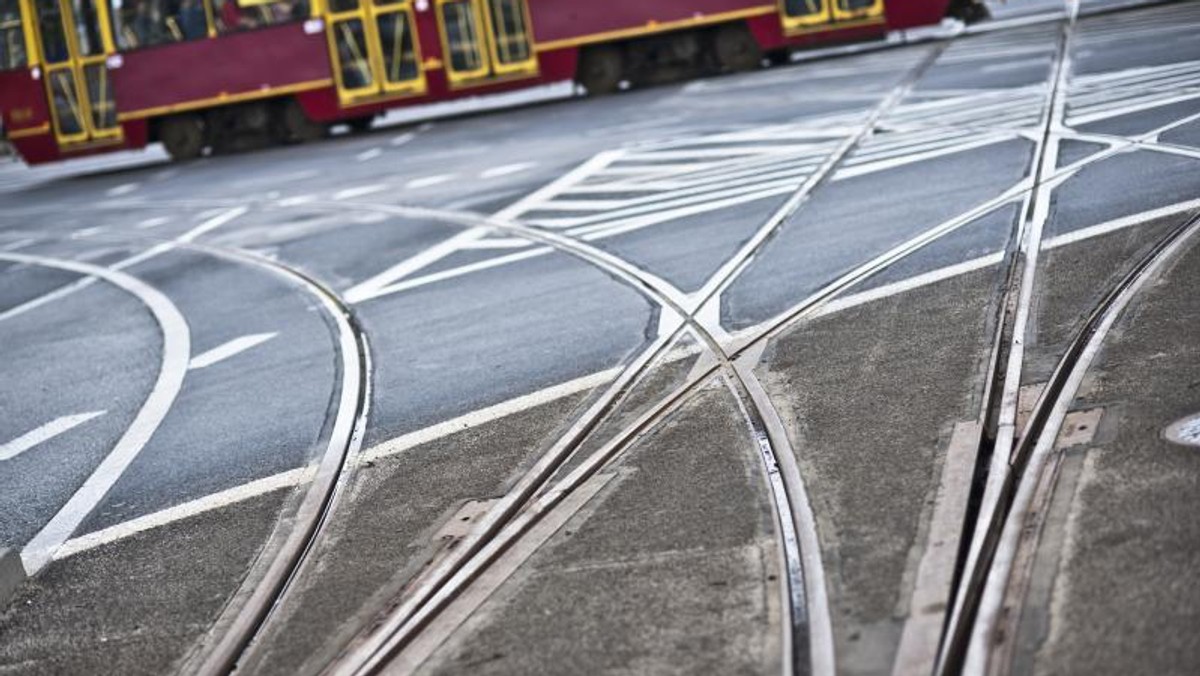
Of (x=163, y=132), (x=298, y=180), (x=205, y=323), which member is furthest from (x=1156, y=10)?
(x=205, y=323)

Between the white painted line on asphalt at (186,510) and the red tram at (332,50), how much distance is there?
799 inches

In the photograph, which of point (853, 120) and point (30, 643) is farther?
point (853, 120)

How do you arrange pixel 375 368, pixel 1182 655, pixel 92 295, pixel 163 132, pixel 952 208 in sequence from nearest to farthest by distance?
pixel 1182 655, pixel 375 368, pixel 952 208, pixel 92 295, pixel 163 132

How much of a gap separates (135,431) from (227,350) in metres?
2.24

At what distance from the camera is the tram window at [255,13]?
96.9 ft

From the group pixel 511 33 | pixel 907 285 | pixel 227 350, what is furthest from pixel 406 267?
pixel 511 33

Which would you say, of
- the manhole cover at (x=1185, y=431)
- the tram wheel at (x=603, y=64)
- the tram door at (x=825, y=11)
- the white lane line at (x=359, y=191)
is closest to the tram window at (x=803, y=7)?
the tram door at (x=825, y=11)

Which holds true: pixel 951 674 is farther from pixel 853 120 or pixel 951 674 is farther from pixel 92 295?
pixel 853 120

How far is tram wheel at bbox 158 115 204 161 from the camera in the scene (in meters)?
31.5

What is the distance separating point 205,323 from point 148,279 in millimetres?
3490

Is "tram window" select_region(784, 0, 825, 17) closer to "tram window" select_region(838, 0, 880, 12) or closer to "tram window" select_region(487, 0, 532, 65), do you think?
"tram window" select_region(838, 0, 880, 12)

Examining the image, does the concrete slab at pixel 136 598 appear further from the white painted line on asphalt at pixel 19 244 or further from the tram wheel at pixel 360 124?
the tram wheel at pixel 360 124

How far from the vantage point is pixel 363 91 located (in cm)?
2962

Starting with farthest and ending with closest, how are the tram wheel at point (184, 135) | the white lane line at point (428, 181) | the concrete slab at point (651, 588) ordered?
the tram wheel at point (184, 135), the white lane line at point (428, 181), the concrete slab at point (651, 588)
